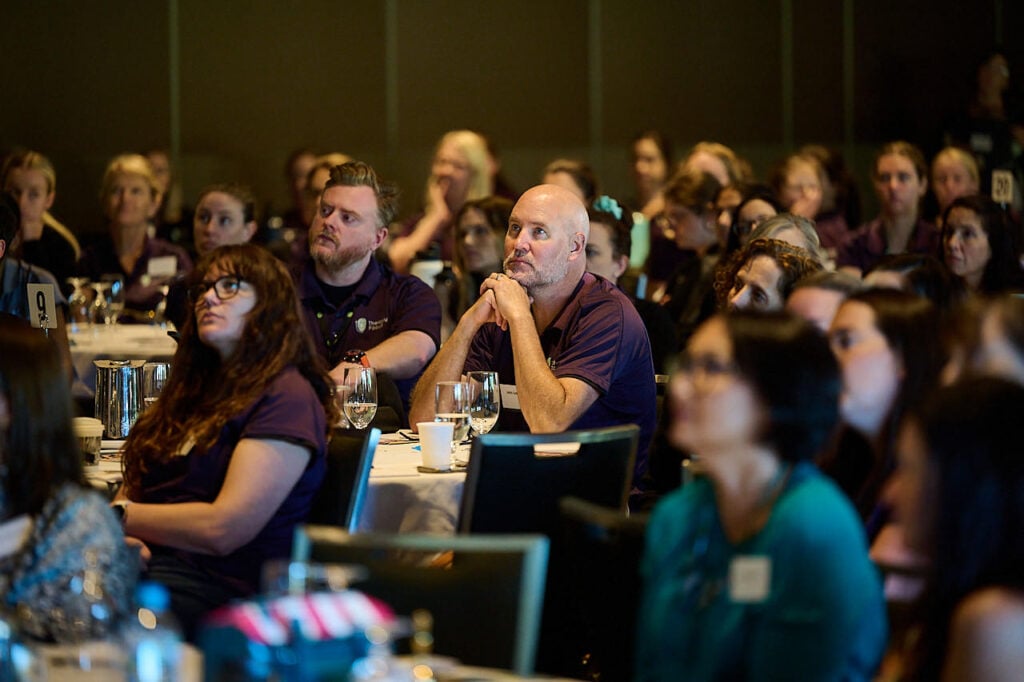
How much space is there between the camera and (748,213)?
20.3 ft

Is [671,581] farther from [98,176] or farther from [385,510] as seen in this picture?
[98,176]

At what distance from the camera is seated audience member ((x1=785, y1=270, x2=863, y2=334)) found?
10.6 feet

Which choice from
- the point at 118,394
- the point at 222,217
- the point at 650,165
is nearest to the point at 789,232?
the point at 118,394

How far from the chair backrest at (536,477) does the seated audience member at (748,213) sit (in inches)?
113

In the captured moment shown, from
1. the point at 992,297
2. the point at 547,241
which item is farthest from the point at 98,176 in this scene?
the point at 992,297

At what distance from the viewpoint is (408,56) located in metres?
11.0

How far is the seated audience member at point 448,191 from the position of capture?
8344 mm

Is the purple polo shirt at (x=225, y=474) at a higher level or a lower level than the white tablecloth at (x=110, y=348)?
lower

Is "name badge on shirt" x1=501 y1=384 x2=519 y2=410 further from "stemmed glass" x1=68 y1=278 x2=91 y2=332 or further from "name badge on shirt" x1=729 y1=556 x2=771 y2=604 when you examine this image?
"stemmed glass" x1=68 y1=278 x2=91 y2=332

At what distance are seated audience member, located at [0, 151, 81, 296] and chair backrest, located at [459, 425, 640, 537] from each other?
4.91 m

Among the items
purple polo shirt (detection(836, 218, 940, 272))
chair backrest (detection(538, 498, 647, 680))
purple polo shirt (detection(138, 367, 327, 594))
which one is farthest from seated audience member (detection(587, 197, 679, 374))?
chair backrest (detection(538, 498, 647, 680))

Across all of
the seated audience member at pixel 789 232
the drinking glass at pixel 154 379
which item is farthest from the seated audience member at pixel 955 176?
the drinking glass at pixel 154 379

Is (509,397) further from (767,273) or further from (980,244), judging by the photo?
(980,244)

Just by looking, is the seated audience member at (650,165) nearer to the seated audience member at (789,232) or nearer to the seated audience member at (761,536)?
the seated audience member at (789,232)
